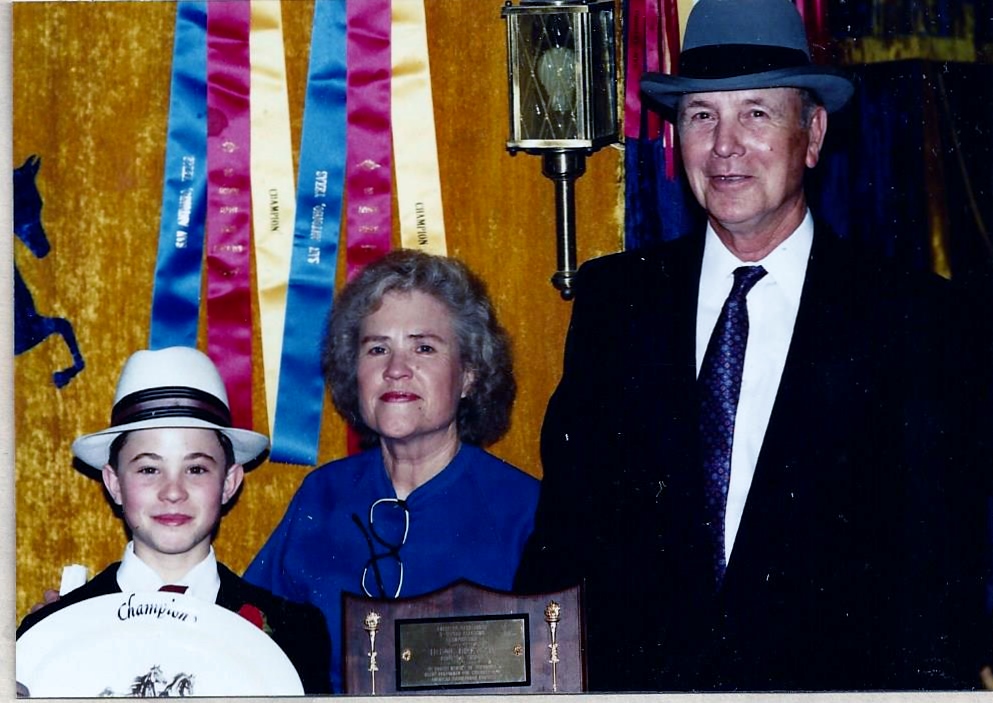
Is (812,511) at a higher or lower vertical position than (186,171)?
lower

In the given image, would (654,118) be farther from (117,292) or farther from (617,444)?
(117,292)

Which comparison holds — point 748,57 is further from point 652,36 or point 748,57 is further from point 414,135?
point 414,135

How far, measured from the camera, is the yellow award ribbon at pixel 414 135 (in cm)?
294

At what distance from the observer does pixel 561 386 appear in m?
2.92

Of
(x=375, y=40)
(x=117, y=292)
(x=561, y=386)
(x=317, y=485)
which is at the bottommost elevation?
(x=317, y=485)

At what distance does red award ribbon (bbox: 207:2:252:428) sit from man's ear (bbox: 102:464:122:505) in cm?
35

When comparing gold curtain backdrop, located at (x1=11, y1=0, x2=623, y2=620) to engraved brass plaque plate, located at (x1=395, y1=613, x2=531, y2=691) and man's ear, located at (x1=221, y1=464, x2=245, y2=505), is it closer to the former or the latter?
man's ear, located at (x1=221, y1=464, x2=245, y2=505)

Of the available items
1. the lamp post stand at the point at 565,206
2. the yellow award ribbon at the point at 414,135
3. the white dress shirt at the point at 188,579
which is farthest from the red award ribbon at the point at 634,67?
the white dress shirt at the point at 188,579

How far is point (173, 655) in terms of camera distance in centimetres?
291

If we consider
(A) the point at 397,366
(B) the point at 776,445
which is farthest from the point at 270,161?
(B) the point at 776,445

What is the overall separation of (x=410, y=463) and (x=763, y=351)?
2.48 feet

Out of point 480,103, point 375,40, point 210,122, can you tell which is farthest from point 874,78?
point 210,122

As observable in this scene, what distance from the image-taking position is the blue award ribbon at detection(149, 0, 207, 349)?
2967 mm

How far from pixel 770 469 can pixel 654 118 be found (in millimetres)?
755
